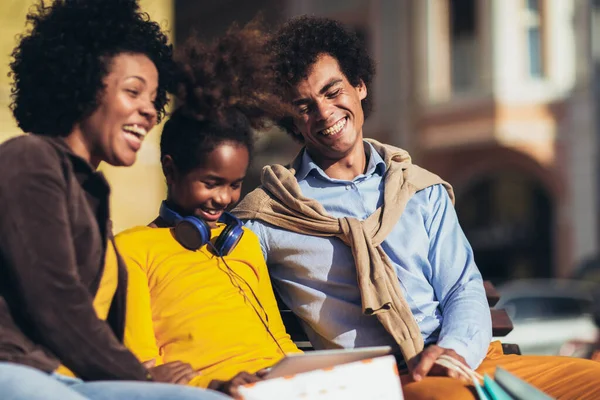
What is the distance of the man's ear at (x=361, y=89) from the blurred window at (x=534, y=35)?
1748 centimetres

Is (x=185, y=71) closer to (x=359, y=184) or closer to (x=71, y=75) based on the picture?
(x=71, y=75)

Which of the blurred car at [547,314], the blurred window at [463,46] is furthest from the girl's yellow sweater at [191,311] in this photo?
the blurred window at [463,46]

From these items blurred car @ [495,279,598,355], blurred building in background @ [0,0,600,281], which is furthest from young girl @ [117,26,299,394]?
blurred building in background @ [0,0,600,281]

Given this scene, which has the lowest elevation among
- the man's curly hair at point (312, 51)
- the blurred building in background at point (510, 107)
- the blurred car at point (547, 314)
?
the blurred car at point (547, 314)

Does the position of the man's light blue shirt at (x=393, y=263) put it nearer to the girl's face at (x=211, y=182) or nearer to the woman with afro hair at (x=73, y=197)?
the girl's face at (x=211, y=182)

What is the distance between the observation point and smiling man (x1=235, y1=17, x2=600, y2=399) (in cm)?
395

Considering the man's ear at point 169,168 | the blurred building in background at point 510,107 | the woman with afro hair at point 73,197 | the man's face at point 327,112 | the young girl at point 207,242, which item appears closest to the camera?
the woman with afro hair at point 73,197

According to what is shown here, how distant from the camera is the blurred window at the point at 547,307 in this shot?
14.1m

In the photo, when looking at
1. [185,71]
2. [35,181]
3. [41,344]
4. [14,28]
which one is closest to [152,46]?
[185,71]

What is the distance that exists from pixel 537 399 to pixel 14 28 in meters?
9.54

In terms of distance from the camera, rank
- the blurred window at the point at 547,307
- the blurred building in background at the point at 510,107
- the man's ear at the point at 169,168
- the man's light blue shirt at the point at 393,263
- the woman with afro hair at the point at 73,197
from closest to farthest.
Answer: the woman with afro hair at the point at 73,197
the man's ear at the point at 169,168
the man's light blue shirt at the point at 393,263
the blurred window at the point at 547,307
the blurred building in background at the point at 510,107

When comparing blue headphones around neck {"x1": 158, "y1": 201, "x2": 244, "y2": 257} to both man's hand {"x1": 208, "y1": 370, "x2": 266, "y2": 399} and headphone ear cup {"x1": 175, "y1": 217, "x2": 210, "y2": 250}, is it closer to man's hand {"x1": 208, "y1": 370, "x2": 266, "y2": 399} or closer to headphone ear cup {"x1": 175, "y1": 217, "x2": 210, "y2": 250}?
headphone ear cup {"x1": 175, "y1": 217, "x2": 210, "y2": 250}

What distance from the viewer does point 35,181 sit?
294 centimetres

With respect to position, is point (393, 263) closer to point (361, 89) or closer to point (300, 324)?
point (300, 324)
